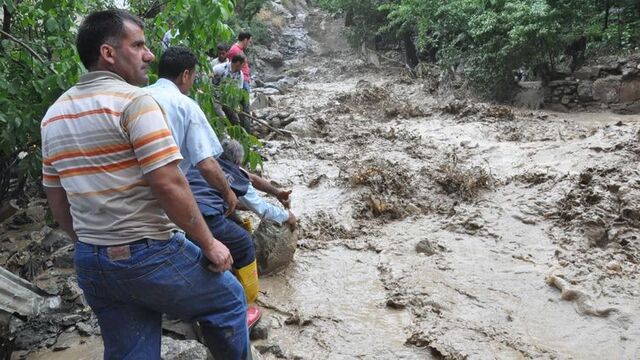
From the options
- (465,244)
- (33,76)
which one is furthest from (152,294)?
(465,244)

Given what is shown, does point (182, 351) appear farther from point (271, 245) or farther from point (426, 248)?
point (426, 248)

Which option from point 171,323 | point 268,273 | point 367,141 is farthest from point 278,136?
point 171,323

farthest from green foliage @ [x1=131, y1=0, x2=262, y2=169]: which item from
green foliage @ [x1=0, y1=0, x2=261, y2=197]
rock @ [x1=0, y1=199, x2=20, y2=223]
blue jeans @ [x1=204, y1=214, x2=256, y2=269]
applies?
rock @ [x1=0, y1=199, x2=20, y2=223]

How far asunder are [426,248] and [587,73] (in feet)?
21.3

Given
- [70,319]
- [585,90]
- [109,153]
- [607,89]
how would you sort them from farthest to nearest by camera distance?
1. [585,90]
2. [607,89]
3. [70,319]
4. [109,153]

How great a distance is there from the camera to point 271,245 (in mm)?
4059

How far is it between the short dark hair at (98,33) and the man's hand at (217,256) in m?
0.75

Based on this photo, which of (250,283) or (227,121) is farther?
(227,121)

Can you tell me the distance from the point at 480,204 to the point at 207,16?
3569 millimetres

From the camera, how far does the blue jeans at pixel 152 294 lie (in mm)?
1667

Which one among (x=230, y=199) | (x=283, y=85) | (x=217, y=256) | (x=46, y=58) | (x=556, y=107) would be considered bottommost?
(x=556, y=107)

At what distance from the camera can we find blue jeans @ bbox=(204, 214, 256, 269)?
9.18 ft

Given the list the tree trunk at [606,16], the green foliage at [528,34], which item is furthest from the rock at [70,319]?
the tree trunk at [606,16]

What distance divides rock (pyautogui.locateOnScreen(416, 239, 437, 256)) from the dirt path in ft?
0.04
